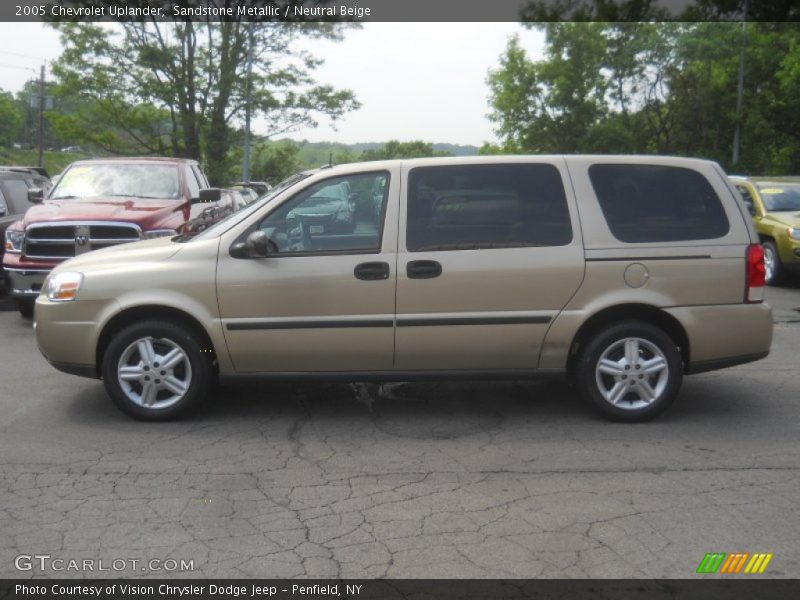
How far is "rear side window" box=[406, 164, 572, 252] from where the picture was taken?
20.8ft

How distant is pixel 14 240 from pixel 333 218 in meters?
5.93

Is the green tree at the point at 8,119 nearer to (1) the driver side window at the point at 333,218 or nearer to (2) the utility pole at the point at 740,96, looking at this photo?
(2) the utility pole at the point at 740,96

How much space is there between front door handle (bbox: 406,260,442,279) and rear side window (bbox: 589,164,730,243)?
120cm

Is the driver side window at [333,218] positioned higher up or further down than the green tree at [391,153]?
further down

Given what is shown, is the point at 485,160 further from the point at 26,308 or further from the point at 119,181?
the point at 26,308

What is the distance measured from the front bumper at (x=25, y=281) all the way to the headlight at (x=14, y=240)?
0.94 ft

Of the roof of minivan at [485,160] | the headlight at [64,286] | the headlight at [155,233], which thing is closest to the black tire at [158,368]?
the headlight at [64,286]

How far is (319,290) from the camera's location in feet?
20.6

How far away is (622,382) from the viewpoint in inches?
252

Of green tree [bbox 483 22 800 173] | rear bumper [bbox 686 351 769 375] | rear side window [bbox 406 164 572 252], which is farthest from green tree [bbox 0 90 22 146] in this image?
rear bumper [bbox 686 351 769 375]

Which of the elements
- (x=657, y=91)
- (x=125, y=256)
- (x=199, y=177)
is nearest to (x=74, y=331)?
(x=125, y=256)

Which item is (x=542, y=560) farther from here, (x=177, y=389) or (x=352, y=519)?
(x=177, y=389)

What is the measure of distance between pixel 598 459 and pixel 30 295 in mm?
7257

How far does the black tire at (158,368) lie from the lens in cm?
640
